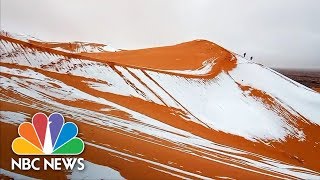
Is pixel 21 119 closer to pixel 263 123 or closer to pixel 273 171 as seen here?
pixel 273 171

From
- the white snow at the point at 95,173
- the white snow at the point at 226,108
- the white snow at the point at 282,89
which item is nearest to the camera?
the white snow at the point at 95,173

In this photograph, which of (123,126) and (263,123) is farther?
(263,123)

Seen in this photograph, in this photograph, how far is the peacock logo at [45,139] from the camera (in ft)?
25.5

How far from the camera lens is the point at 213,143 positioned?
1123 centimetres

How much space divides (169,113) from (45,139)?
5.62m

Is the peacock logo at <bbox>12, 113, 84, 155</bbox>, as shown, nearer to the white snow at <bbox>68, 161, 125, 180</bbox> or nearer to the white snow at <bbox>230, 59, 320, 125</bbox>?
the white snow at <bbox>68, 161, 125, 180</bbox>

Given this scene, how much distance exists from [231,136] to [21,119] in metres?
7.43

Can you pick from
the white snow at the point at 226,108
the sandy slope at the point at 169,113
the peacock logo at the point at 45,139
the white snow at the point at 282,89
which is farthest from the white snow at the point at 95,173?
the white snow at the point at 282,89

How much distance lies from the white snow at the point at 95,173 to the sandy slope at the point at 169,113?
98mm

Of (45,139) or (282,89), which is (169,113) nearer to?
(45,139)

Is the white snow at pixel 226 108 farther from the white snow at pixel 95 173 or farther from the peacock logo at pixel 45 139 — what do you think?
the peacock logo at pixel 45 139

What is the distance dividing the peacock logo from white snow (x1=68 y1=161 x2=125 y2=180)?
0.49m

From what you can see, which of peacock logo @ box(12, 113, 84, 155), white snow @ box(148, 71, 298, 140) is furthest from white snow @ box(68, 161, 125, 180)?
white snow @ box(148, 71, 298, 140)

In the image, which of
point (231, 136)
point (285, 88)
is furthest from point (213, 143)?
point (285, 88)
